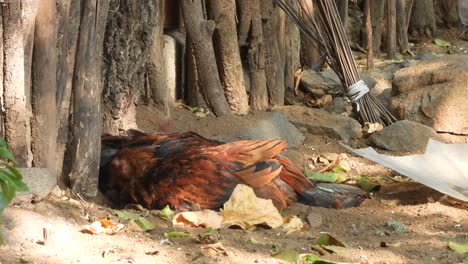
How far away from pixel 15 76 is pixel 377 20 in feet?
19.7

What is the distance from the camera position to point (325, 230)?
15.7 feet

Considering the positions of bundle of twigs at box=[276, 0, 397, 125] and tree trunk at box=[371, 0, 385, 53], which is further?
tree trunk at box=[371, 0, 385, 53]

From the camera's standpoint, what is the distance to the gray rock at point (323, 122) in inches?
264

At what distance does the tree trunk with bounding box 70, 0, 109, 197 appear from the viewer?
4.74 metres

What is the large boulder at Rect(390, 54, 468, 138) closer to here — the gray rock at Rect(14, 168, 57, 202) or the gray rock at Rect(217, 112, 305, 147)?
the gray rock at Rect(217, 112, 305, 147)

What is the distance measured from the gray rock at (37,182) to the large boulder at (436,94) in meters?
3.30

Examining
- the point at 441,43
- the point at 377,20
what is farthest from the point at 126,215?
the point at 441,43

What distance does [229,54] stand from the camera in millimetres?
6488

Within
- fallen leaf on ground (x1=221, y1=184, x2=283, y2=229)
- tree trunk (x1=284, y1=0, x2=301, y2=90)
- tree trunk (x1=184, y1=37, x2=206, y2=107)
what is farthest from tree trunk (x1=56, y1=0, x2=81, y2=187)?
tree trunk (x1=284, y1=0, x2=301, y2=90)

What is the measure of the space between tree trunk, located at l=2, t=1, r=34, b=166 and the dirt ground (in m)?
0.33

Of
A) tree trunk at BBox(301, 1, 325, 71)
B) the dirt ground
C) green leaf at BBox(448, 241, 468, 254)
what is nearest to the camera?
the dirt ground

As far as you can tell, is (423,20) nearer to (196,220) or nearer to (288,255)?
(196,220)

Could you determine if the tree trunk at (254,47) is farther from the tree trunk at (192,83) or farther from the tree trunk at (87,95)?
the tree trunk at (87,95)

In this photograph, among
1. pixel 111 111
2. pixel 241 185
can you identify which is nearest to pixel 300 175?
pixel 241 185
